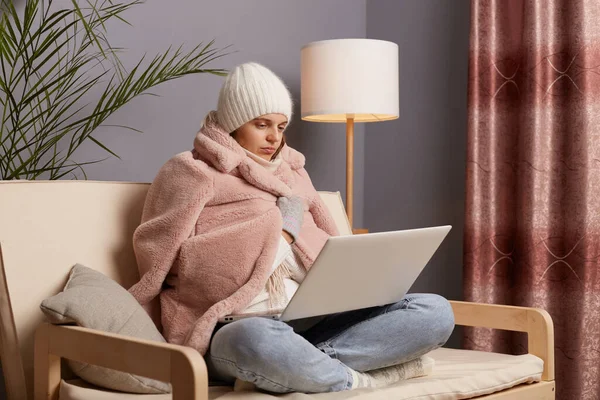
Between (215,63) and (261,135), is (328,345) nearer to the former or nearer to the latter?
(261,135)

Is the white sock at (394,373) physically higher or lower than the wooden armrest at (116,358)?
lower

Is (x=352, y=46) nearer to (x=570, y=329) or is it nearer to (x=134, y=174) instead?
(x=134, y=174)

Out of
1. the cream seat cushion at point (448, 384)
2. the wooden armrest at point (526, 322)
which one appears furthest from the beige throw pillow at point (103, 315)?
the wooden armrest at point (526, 322)

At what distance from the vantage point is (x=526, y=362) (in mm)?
1854

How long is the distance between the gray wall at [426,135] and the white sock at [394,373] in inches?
57.7

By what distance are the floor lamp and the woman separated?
0.65 m

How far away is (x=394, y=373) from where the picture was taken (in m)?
1.72

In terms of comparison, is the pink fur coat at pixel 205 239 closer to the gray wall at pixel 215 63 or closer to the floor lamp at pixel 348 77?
the gray wall at pixel 215 63

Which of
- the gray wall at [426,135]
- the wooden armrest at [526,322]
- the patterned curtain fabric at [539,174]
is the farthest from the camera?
the gray wall at [426,135]

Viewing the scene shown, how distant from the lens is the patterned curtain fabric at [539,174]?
2684 mm

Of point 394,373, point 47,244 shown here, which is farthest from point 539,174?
point 47,244

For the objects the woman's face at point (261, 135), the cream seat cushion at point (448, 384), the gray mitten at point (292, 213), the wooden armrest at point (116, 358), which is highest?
the woman's face at point (261, 135)

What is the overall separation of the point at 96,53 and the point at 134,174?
1.32ft

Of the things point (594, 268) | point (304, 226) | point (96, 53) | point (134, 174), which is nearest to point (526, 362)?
point (304, 226)
